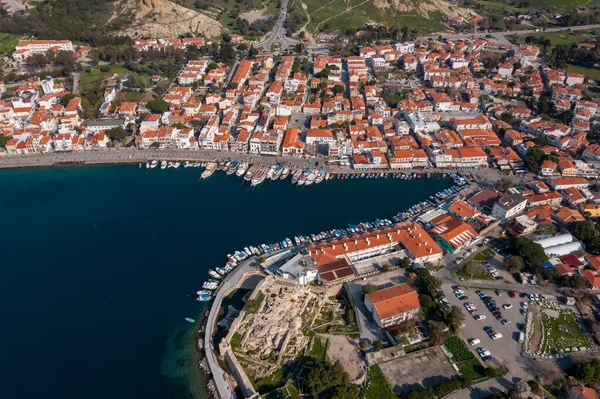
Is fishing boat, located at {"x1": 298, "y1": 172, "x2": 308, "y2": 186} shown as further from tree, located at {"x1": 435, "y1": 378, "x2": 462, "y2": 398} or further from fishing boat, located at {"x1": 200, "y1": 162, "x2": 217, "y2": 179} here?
tree, located at {"x1": 435, "y1": 378, "x2": 462, "y2": 398}

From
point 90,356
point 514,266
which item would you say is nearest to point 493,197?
point 514,266

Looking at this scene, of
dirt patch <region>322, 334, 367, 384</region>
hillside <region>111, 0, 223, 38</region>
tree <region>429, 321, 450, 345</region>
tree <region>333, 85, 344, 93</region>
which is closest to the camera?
dirt patch <region>322, 334, 367, 384</region>

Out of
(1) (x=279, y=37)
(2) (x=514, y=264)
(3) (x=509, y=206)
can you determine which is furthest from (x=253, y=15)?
(2) (x=514, y=264)

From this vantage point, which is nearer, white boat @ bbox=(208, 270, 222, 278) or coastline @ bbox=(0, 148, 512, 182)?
white boat @ bbox=(208, 270, 222, 278)

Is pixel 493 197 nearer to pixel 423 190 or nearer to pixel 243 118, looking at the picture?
pixel 423 190

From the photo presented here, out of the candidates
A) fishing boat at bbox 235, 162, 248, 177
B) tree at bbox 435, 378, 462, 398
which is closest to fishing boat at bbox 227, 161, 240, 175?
fishing boat at bbox 235, 162, 248, 177

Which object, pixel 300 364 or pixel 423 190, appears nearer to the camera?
pixel 300 364
